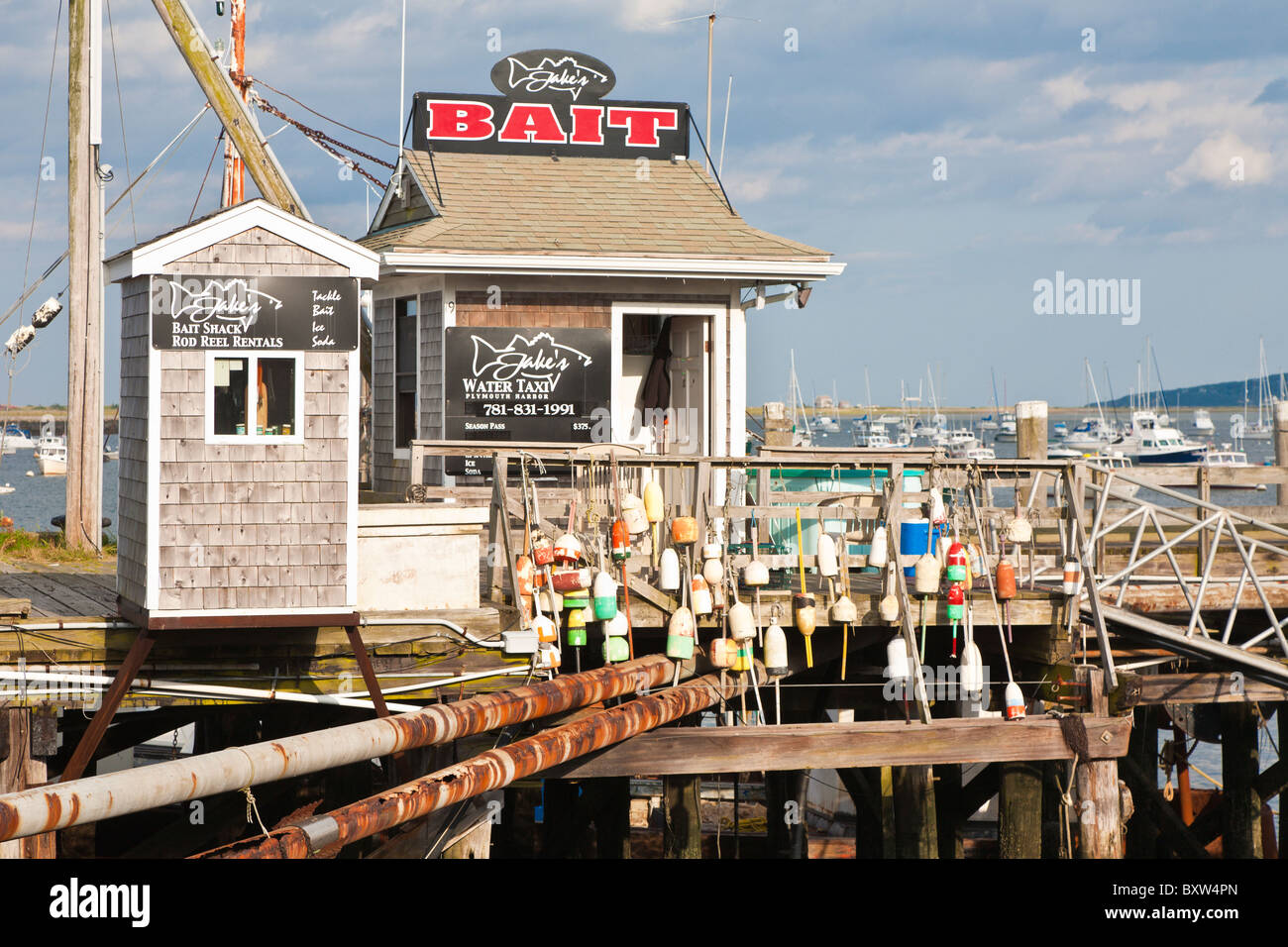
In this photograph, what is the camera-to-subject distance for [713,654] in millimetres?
11109

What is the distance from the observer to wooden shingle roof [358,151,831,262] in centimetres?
1549

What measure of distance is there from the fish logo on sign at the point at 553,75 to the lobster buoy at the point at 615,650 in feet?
30.5

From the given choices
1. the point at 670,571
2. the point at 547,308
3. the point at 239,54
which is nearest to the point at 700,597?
the point at 670,571

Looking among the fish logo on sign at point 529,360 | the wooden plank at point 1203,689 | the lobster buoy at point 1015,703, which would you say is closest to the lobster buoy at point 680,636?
the lobster buoy at point 1015,703

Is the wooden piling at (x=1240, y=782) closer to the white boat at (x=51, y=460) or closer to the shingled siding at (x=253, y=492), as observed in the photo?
the shingled siding at (x=253, y=492)

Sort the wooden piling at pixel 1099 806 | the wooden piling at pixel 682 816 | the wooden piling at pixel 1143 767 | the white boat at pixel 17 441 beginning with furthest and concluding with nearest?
1. the white boat at pixel 17 441
2. the wooden piling at pixel 1143 767
3. the wooden piling at pixel 682 816
4. the wooden piling at pixel 1099 806

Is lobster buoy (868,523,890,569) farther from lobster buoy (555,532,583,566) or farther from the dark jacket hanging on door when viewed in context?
the dark jacket hanging on door

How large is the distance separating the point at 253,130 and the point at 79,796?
12007 millimetres

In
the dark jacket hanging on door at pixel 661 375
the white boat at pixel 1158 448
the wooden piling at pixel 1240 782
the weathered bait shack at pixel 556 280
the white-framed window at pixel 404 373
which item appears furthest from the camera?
the white boat at pixel 1158 448

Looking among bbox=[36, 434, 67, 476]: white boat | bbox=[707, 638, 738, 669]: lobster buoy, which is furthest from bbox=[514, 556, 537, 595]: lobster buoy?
bbox=[36, 434, 67, 476]: white boat

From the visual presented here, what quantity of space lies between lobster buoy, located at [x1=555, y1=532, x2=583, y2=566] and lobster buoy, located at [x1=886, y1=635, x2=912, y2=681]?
103 inches

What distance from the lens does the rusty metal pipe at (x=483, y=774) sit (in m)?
7.50

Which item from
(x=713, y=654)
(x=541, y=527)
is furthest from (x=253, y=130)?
(x=713, y=654)
